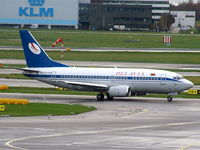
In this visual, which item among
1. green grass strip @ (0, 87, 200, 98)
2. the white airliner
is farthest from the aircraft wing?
green grass strip @ (0, 87, 200, 98)

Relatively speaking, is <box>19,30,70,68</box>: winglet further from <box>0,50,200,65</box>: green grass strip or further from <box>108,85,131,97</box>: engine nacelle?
<box>0,50,200,65</box>: green grass strip

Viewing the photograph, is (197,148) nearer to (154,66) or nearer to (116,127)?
(116,127)

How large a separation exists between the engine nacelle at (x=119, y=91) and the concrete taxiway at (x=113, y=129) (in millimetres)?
3353

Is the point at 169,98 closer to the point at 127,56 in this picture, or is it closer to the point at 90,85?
the point at 90,85

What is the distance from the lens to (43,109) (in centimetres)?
6300

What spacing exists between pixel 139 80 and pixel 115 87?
2679mm

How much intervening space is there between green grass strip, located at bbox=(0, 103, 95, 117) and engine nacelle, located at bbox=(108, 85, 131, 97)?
8.34m

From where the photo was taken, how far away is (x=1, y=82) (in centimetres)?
9069

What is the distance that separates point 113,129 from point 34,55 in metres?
29.1

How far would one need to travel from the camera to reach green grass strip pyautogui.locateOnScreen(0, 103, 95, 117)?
2355 inches

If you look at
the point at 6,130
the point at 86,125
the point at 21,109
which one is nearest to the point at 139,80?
the point at 21,109

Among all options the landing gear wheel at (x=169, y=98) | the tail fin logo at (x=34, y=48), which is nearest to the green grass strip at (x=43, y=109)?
the landing gear wheel at (x=169, y=98)

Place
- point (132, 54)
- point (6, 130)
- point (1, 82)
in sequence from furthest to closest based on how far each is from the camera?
point (132, 54)
point (1, 82)
point (6, 130)

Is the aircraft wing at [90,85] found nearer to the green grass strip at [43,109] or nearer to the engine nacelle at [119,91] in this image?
the engine nacelle at [119,91]
